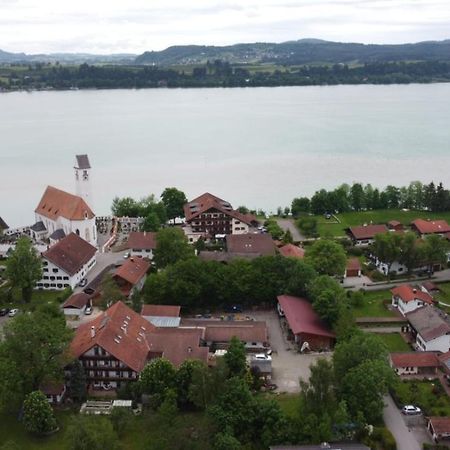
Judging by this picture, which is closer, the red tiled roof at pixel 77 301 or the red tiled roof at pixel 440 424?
the red tiled roof at pixel 440 424

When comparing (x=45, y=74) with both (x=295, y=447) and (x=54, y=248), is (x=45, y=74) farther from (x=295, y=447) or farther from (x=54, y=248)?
(x=295, y=447)

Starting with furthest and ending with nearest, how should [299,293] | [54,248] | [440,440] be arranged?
[54,248] < [299,293] < [440,440]

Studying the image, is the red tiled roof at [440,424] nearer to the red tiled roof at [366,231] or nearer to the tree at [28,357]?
the tree at [28,357]

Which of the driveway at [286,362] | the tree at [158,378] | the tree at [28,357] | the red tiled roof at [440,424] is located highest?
the tree at [28,357]

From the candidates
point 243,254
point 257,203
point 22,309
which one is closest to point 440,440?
point 243,254

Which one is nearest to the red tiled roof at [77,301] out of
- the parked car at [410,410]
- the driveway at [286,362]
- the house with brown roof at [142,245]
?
the house with brown roof at [142,245]

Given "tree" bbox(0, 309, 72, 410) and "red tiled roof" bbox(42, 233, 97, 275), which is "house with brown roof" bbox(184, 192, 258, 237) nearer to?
"red tiled roof" bbox(42, 233, 97, 275)

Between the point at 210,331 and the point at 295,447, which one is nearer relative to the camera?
the point at 295,447
